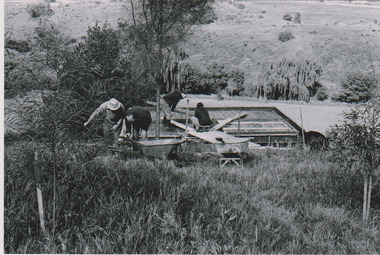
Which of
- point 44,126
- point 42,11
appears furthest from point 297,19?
point 44,126

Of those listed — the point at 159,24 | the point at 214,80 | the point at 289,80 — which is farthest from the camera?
the point at 214,80

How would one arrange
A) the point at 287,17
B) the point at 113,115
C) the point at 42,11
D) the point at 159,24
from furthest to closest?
the point at 287,17
the point at 159,24
the point at 113,115
the point at 42,11

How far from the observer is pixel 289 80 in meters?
29.3

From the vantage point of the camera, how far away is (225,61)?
46844 mm

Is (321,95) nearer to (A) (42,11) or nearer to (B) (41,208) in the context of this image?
(A) (42,11)

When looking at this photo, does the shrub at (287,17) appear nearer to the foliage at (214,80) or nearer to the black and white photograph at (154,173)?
the foliage at (214,80)

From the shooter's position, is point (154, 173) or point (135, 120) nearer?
point (154, 173)

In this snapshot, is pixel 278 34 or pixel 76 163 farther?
pixel 278 34

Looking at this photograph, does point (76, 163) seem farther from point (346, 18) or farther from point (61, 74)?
point (346, 18)

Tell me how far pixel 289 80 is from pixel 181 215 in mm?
26396

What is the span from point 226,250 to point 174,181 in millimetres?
1958

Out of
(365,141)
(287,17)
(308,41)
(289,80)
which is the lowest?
(289,80)

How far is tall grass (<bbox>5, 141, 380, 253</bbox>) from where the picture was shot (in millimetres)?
4105

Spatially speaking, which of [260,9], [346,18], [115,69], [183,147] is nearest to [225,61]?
[346,18]
